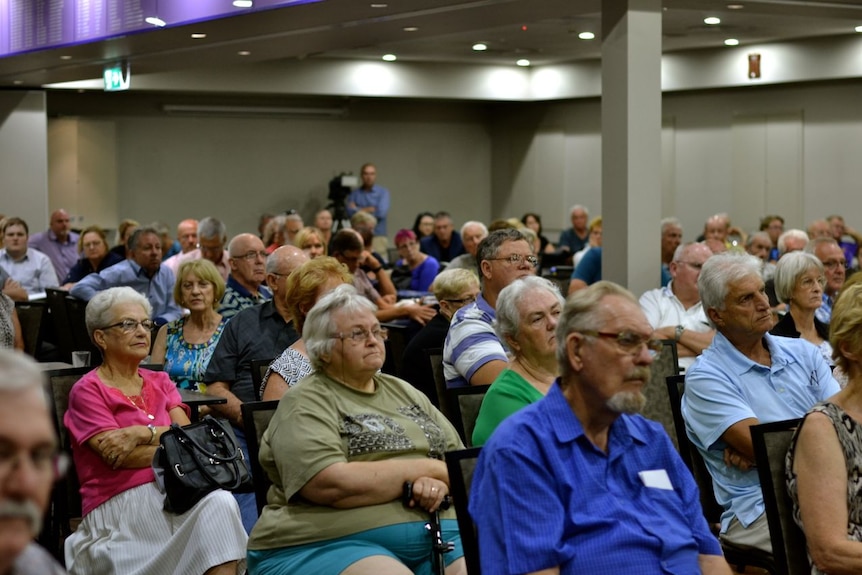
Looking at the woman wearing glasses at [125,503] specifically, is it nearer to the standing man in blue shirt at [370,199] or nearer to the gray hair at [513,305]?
the gray hair at [513,305]

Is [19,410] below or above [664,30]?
below

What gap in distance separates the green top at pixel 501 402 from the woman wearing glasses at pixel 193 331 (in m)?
2.16

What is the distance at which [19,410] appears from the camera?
141 cm

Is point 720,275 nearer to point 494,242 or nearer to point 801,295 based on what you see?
point 494,242

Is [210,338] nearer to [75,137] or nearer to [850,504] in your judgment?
[850,504]

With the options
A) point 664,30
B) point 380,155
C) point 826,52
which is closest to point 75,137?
point 380,155

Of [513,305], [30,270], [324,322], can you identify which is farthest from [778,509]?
[30,270]

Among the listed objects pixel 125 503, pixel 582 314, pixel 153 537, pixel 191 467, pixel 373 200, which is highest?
pixel 373 200

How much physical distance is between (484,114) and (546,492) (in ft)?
51.2

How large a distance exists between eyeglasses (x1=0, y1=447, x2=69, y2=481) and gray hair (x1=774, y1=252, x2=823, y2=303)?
4.44 metres

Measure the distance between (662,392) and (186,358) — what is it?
2.07 meters

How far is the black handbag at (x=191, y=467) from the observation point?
3758 millimetres

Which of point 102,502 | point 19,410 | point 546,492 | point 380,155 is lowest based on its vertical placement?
point 102,502

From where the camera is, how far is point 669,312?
6270mm
